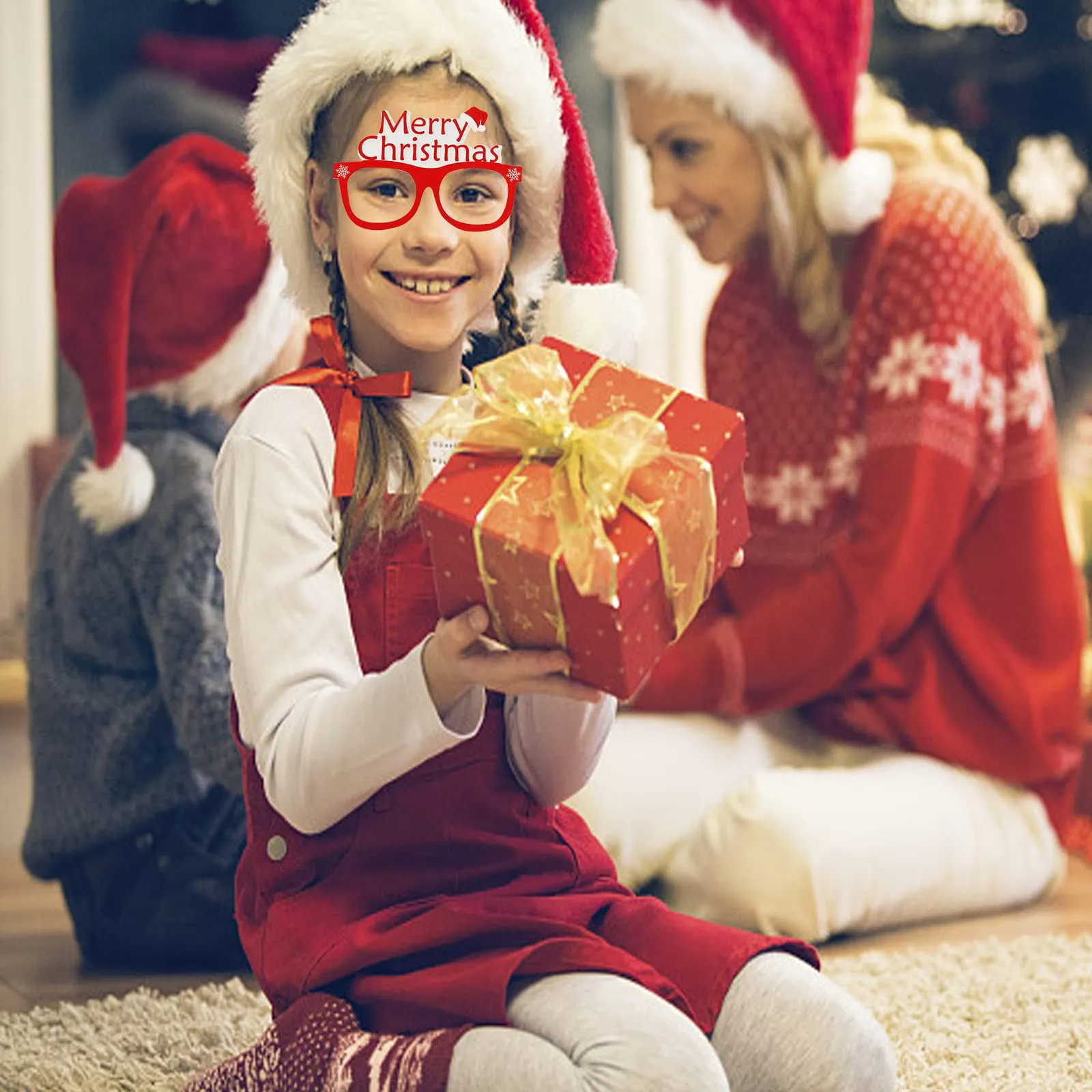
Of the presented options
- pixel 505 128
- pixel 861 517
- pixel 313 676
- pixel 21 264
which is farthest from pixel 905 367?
pixel 21 264

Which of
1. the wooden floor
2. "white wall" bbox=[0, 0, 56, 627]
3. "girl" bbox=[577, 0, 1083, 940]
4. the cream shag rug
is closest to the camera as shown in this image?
the cream shag rug

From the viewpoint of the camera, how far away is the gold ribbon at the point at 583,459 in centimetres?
94

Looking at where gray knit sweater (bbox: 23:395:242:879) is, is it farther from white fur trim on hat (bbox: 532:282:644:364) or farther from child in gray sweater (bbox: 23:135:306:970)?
white fur trim on hat (bbox: 532:282:644:364)

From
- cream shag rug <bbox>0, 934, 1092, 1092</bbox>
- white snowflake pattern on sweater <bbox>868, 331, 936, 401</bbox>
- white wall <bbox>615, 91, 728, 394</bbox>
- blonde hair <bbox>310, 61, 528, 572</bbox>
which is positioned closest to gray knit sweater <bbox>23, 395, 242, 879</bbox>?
cream shag rug <bbox>0, 934, 1092, 1092</bbox>

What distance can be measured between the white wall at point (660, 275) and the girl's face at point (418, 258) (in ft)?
5.79

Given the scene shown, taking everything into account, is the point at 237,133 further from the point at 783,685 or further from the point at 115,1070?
the point at 115,1070

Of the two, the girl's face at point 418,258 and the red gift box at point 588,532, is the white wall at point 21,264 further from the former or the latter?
the red gift box at point 588,532

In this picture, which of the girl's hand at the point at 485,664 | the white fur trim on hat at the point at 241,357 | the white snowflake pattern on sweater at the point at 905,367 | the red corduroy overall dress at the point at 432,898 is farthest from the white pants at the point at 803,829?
the girl's hand at the point at 485,664

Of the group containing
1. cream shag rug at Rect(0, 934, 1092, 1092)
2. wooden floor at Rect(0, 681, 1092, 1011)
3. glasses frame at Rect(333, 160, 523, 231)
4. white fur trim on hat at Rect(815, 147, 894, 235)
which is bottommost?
wooden floor at Rect(0, 681, 1092, 1011)

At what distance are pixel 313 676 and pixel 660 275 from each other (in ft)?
6.70

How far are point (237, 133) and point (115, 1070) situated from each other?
1737mm

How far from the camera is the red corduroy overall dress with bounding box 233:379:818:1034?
1050mm

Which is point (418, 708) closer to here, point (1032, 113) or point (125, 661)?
point (125, 661)

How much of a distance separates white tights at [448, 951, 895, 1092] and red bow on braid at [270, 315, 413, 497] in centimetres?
36
